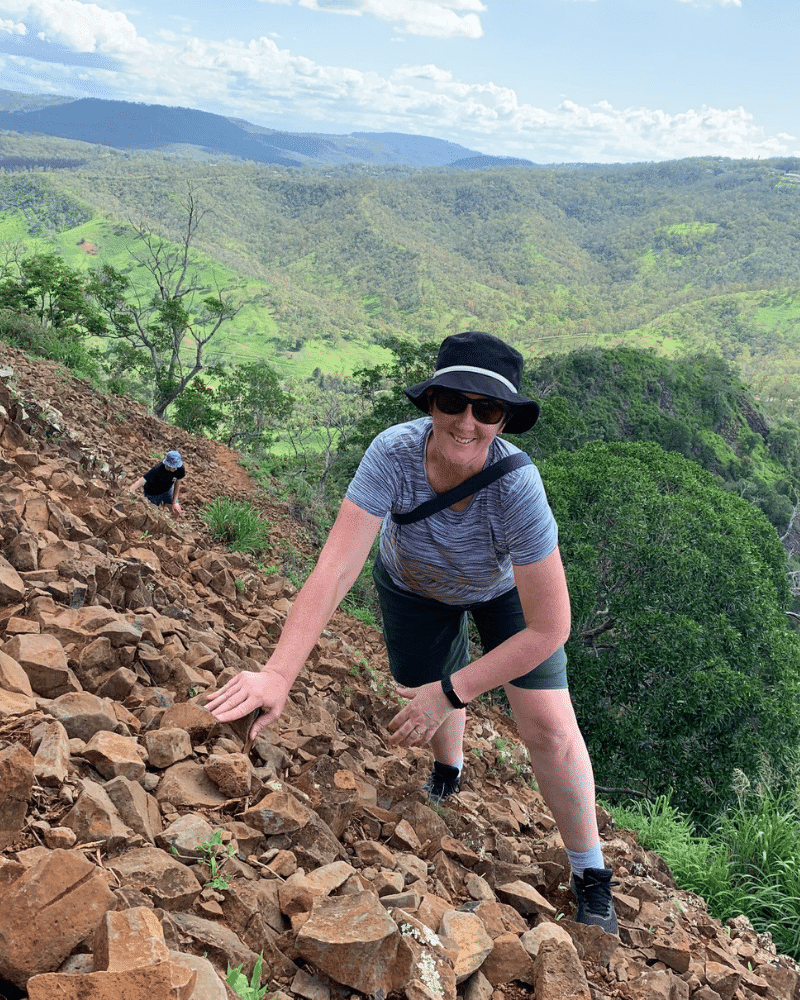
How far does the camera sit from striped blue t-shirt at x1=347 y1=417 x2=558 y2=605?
89.6 inches

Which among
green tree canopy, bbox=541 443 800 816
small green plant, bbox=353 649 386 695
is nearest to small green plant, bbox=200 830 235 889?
small green plant, bbox=353 649 386 695

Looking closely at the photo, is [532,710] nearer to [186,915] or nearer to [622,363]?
[186,915]

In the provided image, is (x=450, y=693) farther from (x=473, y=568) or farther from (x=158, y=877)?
(x=158, y=877)

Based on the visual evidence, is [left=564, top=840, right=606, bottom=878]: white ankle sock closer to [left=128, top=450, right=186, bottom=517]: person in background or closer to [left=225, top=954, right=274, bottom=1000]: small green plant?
[left=225, top=954, right=274, bottom=1000]: small green plant

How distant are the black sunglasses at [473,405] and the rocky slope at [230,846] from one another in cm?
122

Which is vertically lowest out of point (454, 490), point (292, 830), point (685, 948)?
point (685, 948)

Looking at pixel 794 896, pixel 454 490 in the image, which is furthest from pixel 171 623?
pixel 794 896

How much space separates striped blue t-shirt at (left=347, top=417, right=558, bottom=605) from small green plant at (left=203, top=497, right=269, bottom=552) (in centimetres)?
514

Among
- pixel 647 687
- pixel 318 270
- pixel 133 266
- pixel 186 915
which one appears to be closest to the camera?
pixel 186 915

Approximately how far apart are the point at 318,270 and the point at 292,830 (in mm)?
178299

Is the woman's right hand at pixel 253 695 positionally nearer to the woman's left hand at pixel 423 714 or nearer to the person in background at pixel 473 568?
the person in background at pixel 473 568

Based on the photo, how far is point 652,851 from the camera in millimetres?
3730

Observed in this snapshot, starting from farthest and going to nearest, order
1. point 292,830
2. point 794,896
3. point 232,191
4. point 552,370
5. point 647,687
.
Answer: point 232,191 < point 552,370 < point 647,687 < point 794,896 < point 292,830

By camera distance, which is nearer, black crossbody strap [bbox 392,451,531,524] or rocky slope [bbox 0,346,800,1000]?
rocky slope [bbox 0,346,800,1000]
